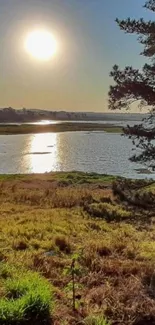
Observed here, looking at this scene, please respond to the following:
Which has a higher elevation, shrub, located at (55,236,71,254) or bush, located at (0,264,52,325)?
bush, located at (0,264,52,325)

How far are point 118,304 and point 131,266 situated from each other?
2001 millimetres

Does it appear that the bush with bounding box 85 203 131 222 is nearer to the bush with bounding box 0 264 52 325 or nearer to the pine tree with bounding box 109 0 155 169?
the pine tree with bounding box 109 0 155 169

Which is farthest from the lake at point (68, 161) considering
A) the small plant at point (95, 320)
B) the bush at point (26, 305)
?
the small plant at point (95, 320)

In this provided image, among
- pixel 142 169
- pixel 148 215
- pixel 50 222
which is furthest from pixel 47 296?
pixel 142 169

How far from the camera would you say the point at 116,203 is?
67.8 feet

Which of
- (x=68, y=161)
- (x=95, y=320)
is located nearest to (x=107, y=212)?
(x=95, y=320)

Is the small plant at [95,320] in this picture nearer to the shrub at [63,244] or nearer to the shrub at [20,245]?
the shrub at [63,244]

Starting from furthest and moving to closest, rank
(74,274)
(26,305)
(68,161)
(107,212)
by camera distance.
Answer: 1. (68,161)
2. (107,212)
3. (74,274)
4. (26,305)

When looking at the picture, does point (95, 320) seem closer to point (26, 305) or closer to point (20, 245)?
point (26, 305)

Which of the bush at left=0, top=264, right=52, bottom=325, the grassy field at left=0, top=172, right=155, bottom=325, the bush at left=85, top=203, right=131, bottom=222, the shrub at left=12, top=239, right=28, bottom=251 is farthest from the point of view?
the bush at left=85, top=203, right=131, bottom=222

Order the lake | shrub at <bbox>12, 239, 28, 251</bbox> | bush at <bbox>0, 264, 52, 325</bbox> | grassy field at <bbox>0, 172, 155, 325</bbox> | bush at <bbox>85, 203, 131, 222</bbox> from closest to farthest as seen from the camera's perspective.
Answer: bush at <bbox>0, 264, 52, 325</bbox> < grassy field at <bbox>0, 172, 155, 325</bbox> < shrub at <bbox>12, 239, 28, 251</bbox> < bush at <bbox>85, 203, 131, 222</bbox> < the lake

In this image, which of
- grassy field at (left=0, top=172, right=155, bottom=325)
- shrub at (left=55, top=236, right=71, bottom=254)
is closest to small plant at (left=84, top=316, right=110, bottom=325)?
grassy field at (left=0, top=172, right=155, bottom=325)

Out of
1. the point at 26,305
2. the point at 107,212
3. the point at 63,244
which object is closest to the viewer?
the point at 26,305

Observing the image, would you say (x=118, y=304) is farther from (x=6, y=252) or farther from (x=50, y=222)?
(x=50, y=222)
